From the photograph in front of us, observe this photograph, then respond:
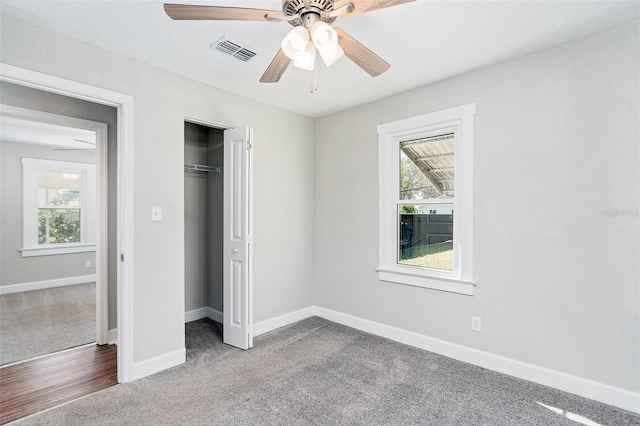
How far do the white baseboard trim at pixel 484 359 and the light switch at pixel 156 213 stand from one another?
61.0 inches

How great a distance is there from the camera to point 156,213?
8.68 feet

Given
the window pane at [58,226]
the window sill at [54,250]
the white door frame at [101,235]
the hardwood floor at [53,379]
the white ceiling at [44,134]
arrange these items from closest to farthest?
the hardwood floor at [53,379] < the white door frame at [101,235] < the white ceiling at [44,134] < the window sill at [54,250] < the window pane at [58,226]

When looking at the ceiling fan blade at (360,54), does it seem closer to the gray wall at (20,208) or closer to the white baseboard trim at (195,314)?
the gray wall at (20,208)

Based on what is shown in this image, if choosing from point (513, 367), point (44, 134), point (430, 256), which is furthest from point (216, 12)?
point (44, 134)

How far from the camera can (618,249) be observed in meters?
2.10

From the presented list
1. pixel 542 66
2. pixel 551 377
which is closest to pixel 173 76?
pixel 542 66

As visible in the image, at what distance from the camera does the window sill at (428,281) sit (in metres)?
2.76

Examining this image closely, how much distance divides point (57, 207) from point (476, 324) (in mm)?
7068

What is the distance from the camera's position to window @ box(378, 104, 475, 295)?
9.09 ft

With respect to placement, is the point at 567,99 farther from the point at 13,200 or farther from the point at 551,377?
the point at 13,200

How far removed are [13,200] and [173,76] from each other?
4759mm

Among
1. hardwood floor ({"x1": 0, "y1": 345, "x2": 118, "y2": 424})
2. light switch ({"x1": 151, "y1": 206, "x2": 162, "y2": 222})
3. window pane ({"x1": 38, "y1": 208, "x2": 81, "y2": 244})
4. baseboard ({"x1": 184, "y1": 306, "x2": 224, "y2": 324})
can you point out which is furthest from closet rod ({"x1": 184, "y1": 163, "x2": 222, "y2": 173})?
window pane ({"x1": 38, "y1": 208, "x2": 81, "y2": 244})

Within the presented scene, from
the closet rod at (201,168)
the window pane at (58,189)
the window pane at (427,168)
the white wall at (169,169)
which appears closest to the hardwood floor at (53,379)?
the white wall at (169,169)

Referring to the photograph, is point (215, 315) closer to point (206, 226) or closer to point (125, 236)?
point (206, 226)
